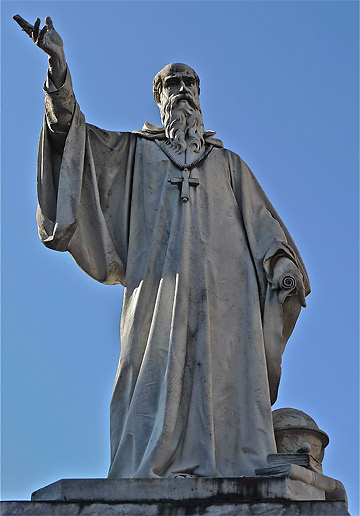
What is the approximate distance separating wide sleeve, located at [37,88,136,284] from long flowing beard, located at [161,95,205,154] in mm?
467

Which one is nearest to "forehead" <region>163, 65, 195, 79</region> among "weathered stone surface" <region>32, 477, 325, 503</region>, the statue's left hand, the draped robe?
the draped robe

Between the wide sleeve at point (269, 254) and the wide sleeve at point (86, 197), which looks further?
the wide sleeve at point (86, 197)

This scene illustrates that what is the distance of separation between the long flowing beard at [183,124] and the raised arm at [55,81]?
97 cm

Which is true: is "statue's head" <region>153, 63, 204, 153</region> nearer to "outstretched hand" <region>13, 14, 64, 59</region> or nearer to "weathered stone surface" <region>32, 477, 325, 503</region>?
"outstretched hand" <region>13, 14, 64, 59</region>

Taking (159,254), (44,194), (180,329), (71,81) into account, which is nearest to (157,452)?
(180,329)

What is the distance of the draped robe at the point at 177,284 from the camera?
29.5ft

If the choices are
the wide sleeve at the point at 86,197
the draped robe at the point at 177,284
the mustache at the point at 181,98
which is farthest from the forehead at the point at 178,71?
the wide sleeve at the point at 86,197

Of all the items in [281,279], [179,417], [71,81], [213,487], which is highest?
[71,81]

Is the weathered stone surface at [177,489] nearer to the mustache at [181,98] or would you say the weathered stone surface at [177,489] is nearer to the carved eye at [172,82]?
the mustache at [181,98]

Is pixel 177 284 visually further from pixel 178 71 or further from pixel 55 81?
pixel 178 71

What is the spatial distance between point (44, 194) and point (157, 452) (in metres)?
2.62

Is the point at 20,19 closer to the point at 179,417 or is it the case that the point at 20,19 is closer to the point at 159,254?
the point at 159,254

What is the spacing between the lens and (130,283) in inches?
385

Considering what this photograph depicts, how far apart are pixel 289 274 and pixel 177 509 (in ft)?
8.31
